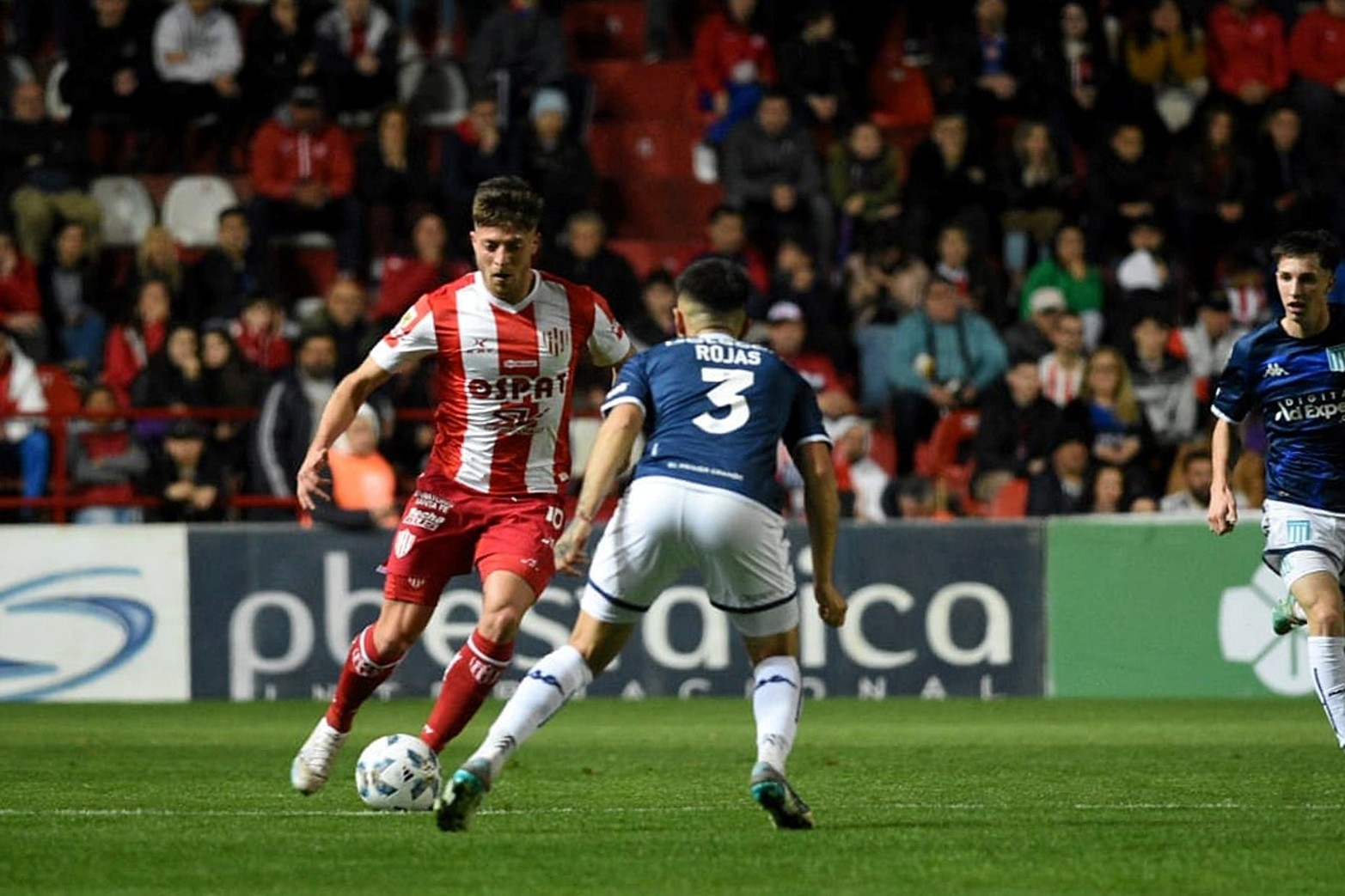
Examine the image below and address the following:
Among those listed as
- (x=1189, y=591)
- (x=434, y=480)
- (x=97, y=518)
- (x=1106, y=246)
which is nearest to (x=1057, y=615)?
(x=1189, y=591)

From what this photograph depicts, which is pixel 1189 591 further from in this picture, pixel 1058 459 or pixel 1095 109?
pixel 1095 109

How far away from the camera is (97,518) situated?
17828mm

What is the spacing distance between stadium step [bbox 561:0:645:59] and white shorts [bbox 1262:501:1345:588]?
49.5 ft

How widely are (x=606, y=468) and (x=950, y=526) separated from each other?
9.08m

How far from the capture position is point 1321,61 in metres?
22.9

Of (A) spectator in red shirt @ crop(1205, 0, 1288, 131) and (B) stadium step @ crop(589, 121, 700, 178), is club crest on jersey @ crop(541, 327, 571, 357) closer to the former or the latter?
(B) stadium step @ crop(589, 121, 700, 178)

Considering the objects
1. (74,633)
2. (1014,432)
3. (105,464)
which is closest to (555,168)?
(1014,432)

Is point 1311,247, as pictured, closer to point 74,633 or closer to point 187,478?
point 74,633

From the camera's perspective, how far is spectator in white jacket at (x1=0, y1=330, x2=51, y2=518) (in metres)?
17.8

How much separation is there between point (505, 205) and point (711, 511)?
5.06 feet

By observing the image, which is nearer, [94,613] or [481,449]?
[481,449]

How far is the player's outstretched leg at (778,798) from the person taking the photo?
7.94 meters

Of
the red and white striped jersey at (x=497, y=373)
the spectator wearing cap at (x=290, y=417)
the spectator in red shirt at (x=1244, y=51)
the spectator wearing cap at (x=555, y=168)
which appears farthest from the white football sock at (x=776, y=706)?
the spectator in red shirt at (x=1244, y=51)

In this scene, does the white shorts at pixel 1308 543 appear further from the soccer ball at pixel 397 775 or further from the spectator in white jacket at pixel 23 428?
the spectator in white jacket at pixel 23 428
